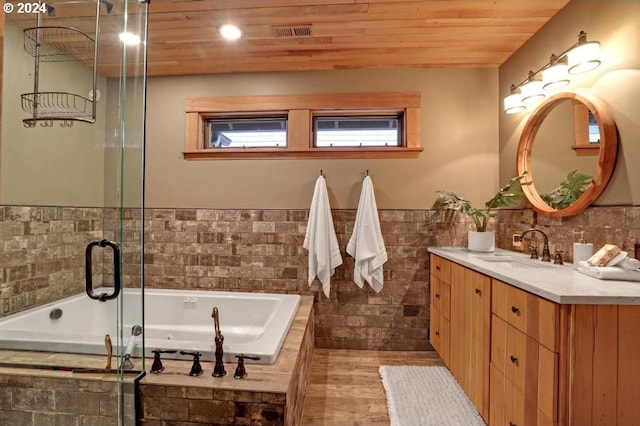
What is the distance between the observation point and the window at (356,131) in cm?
262

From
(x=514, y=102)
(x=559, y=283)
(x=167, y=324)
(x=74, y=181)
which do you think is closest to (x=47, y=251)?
(x=74, y=181)

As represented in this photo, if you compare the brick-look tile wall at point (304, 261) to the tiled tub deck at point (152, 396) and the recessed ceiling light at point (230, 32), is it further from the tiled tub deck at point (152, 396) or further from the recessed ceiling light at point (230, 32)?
the recessed ceiling light at point (230, 32)

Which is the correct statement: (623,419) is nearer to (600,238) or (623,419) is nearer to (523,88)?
(600,238)

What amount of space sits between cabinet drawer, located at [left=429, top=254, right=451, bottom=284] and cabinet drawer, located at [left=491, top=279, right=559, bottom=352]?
23.6 inches

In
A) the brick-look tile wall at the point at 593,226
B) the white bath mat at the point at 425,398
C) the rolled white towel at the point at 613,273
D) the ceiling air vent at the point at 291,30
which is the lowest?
the white bath mat at the point at 425,398

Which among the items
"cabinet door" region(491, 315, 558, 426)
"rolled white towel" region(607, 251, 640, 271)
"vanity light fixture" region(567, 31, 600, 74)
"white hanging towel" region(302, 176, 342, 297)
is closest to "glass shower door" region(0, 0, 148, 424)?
"white hanging towel" region(302, 176, 342, 297)

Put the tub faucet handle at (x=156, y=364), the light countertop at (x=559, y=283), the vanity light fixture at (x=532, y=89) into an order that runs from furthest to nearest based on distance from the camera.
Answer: the vanity light fixture at (x=532, y=89) < the tub faucet handle at (x=156, y=364) < the light countertop at (x=559, y=283)

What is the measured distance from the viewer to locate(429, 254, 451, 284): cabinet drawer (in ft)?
6.68

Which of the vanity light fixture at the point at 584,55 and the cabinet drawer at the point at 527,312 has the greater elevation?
the vanity light fixture at the point at 584,55

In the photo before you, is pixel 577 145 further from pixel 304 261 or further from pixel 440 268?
pixel 304 261

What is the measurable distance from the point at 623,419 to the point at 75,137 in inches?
128

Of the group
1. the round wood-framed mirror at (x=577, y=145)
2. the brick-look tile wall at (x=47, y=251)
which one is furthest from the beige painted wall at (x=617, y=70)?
the brick-look tile wall at (x=47, y=251)

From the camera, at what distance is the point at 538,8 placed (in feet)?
5.89

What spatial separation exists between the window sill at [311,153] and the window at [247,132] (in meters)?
0.12
